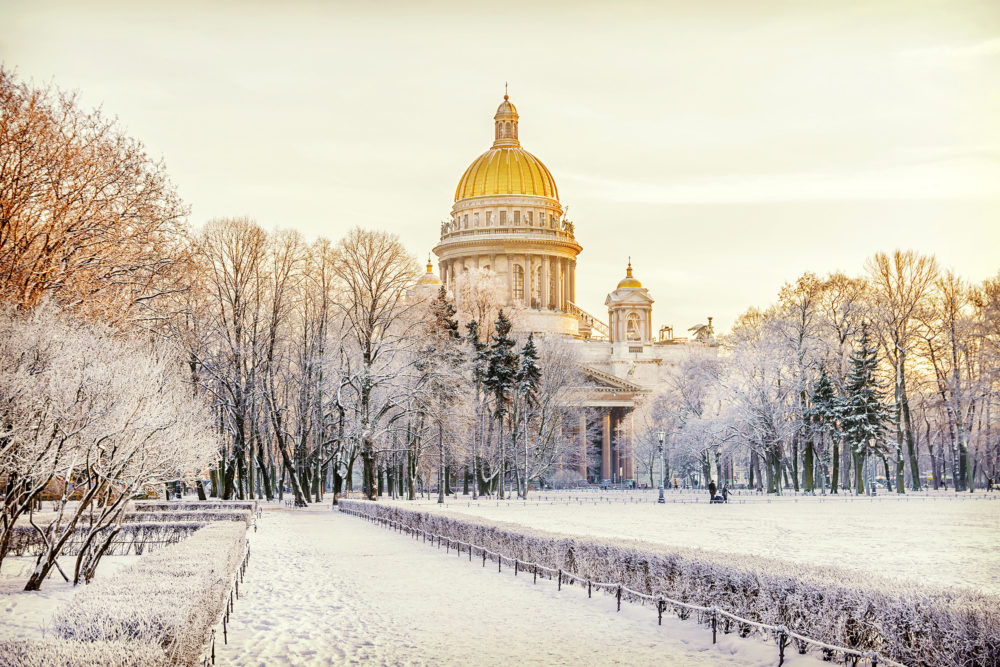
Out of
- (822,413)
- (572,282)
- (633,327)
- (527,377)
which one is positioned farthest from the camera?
(572,282)

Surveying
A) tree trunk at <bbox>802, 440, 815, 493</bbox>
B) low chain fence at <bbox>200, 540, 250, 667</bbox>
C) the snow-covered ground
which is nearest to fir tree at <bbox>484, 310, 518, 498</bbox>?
tree trunk at <bbox>802, 440, 815, 493</bbox>

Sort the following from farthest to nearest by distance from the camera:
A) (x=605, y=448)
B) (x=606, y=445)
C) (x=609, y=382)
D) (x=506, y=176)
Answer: (x=506, y=176) < (x=605, y=448) < (x=606, y=445) < (x=609, y=382)

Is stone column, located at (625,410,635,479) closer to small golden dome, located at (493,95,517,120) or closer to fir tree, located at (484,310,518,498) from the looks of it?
fir tree, located at (484,310,518,498)

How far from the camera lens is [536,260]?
375ft

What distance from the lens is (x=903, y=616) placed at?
33.8 ft

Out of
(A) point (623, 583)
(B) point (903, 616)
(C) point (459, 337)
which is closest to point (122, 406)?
(A) point (623, 583)

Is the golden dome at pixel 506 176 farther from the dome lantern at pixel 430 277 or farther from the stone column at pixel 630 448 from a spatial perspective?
the stone column at pixel 630 448

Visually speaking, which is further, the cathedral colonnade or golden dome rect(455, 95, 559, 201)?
golden dome rect(455, 95, 559, 201)

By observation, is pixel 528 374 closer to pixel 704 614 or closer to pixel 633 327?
pixel 704 614

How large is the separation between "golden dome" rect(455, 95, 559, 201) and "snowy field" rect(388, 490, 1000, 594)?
64.5 meters

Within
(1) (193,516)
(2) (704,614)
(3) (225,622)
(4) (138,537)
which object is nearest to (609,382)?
(1) (193,516)

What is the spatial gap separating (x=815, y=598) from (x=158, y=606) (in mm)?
7287

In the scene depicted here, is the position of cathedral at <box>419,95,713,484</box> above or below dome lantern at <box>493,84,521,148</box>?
below

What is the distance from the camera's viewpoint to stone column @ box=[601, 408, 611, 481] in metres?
92.3
